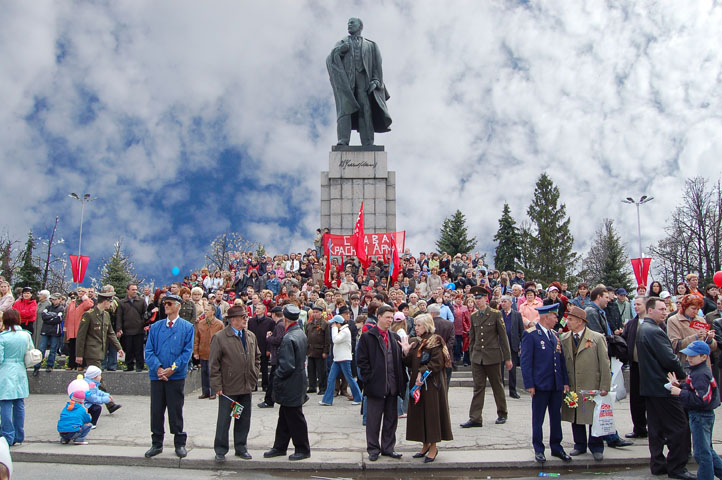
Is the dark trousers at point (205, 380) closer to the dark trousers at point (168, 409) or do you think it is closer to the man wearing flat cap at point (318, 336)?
the man wearing flat cap at point (318, 336)

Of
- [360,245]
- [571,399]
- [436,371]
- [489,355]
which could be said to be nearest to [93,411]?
[436,371]

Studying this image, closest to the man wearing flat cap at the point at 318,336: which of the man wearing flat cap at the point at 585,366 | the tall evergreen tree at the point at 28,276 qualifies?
the man wearing flat cap at the point at 585,366

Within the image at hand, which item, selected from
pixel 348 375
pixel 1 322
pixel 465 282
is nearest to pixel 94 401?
pixel 1 322

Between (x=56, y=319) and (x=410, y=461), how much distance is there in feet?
30.7

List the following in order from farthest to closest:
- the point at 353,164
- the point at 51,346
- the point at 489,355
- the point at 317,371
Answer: the point at 353,164
the point at 51,346
the point at 317,371
the point at 489,355

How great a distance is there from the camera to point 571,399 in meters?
7.30

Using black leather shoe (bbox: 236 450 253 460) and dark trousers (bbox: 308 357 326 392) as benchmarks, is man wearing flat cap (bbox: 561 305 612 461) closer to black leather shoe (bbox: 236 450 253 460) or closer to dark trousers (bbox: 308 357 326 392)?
black leather shoe (bbox: 236 450 253 460)

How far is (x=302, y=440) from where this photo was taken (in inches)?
292

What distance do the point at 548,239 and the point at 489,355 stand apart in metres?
43.5

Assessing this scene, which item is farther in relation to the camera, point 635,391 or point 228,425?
point 635,391

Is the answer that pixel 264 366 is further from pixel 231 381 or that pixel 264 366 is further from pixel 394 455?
pixel 394 455

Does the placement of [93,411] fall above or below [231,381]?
below

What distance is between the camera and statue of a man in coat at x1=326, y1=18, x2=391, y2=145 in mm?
25000

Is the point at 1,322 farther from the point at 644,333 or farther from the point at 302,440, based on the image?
the point at 644,333
